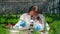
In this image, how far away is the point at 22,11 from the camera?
242 centimetres

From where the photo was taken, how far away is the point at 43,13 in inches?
96.0

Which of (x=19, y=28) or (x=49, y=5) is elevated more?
(x=49, y=5)

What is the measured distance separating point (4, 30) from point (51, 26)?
0.44m

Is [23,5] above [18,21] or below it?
above

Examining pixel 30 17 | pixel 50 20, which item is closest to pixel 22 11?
pixel 30 17

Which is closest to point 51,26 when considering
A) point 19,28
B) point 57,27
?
point 57,27

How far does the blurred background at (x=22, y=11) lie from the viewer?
2416mm

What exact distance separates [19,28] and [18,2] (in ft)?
0.80

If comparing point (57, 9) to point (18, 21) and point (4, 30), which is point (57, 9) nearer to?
point (18, 21)

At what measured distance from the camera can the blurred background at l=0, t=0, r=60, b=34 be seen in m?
2.42

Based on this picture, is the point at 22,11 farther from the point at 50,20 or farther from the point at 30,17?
the point at 50,20

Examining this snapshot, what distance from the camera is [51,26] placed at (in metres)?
2.43

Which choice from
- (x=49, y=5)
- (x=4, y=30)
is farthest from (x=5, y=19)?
(x=49, y=5)

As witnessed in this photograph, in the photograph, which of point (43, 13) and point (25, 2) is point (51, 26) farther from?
point (25, 2)
